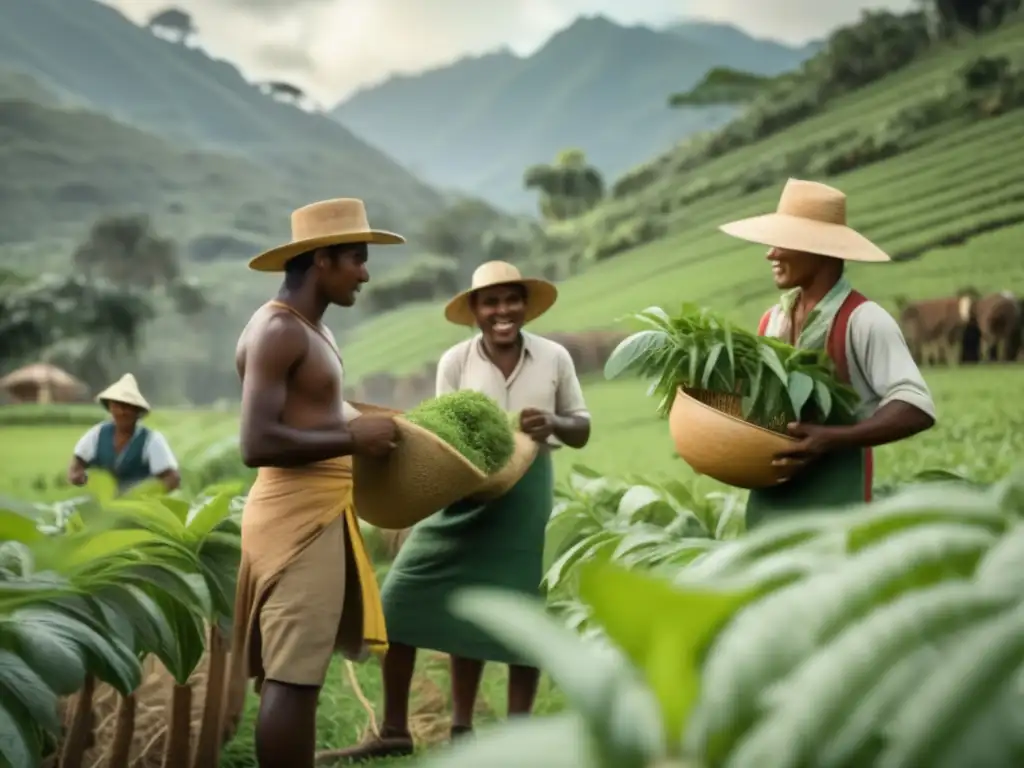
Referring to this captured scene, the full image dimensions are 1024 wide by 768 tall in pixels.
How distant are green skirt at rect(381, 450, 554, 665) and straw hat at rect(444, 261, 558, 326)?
470 mm

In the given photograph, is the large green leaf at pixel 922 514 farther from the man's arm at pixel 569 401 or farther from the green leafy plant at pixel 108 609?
the man's arm at pixel 569 401

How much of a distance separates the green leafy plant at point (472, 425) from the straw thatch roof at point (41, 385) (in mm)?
4817

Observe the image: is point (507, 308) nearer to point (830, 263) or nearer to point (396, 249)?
point (830, 263)

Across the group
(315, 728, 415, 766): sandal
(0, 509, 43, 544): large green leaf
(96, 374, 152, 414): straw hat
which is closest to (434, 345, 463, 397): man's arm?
(315, 728, 415, 766): sandal

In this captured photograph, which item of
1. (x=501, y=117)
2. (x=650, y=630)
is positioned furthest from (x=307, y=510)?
(x=501, y=117)

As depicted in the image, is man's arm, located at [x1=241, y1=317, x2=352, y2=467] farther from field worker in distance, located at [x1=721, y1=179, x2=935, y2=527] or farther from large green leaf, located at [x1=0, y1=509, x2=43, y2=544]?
field worker in distance, located at [x1=721, y1=179, x2=935, y2=527]

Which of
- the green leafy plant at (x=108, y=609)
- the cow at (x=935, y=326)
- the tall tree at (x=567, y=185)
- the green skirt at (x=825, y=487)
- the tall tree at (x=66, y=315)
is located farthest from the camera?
the tall tree at (x=66, y=315)

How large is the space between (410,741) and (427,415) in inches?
46.2

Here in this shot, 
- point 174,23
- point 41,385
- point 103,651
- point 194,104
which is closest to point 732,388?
point 103,651

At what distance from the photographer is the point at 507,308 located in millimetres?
A: 3357

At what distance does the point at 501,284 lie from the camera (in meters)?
3.36

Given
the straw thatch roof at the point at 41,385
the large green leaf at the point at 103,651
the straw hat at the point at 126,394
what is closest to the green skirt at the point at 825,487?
the large green leaf at the point at 103,651

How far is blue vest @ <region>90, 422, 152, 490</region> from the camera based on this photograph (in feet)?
14.7

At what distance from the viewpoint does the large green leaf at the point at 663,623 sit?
0.55 meters
